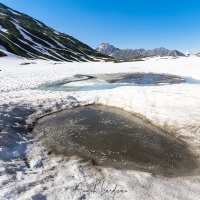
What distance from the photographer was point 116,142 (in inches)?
448

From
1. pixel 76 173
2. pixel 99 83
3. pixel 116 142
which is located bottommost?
pixel 76 173

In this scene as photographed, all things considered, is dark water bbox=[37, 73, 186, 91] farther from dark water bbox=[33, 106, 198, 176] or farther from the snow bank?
the snow bank

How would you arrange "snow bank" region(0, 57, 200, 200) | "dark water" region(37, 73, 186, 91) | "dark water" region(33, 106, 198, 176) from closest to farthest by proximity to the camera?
"snow bank" region(0, 57, 200, 200), "dark water" region(33, 106, 198, 176), "dark water" region(37, 73, 186, 91)

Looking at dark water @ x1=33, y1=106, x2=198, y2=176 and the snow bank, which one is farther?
dark water @ x1=33, y1=106, x2=198, y2=176

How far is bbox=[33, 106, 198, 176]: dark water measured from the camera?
9.31 meters

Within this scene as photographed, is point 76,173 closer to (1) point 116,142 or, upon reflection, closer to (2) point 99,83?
(1) point 116,142

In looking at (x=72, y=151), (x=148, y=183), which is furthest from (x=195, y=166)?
(x=72, y=151)

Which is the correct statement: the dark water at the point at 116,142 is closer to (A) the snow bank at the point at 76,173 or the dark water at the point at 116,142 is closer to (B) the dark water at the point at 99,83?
(A) the snow bank at the point at 76,173

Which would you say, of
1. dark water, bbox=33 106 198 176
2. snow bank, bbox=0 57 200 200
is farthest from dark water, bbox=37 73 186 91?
snow bank, bbox=0 57 200 200

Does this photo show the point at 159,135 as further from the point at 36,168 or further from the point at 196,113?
the point at 36,168

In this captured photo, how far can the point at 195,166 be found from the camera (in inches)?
357

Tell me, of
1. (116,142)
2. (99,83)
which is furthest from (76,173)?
(99,83)

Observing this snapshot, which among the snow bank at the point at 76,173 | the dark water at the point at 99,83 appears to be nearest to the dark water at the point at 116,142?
the snow bank at the point at 76,173

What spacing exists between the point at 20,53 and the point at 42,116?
109m
